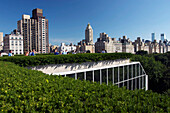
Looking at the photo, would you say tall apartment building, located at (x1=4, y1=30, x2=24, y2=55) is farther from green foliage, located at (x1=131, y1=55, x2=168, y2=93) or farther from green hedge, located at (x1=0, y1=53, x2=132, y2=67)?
green hedge, located at (x1=0, y1=53, x2=132, y2=67)

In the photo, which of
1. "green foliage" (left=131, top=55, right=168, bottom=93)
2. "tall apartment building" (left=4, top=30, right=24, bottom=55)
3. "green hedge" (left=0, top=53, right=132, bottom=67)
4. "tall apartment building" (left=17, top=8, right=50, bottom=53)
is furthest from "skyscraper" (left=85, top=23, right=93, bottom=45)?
"green hedge" (left=0, top=53, right=132, bottom=67)

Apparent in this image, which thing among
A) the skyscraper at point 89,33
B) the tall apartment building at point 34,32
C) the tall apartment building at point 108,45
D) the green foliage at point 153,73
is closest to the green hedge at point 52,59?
the green foliage at point 153,73

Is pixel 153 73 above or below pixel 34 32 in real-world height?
below

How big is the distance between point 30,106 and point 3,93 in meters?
1.03

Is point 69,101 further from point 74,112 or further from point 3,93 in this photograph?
point 3,93

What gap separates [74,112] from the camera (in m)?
2.25

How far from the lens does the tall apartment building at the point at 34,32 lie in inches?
4697

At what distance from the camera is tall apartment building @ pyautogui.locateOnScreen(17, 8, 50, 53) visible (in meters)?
119

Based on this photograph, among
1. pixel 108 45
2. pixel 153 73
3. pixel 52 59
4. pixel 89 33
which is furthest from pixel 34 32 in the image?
pixel 52 59

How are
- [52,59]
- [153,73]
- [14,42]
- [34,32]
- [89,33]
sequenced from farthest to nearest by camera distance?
[89,33]
[34,32]
[14,42]
[153,73]
[52,59]

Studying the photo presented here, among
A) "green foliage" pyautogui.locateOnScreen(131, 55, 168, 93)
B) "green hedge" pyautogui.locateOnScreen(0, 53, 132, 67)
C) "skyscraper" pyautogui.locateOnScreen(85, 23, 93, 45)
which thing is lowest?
"green foliage" pyautogui.locateOnScreen(131, 55, 168, 93)

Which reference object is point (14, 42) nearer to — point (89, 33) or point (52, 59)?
point (52, 59)

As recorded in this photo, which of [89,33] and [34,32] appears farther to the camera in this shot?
[89,33]

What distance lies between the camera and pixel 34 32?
124250mm
